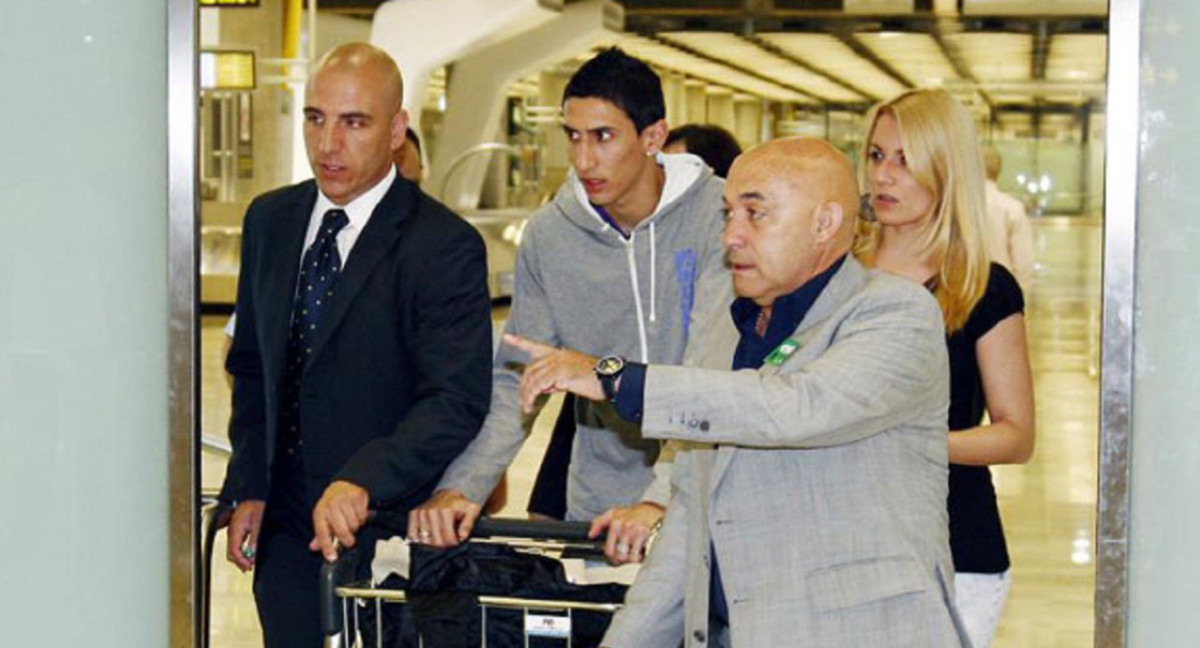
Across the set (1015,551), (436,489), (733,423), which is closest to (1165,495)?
(733,423)

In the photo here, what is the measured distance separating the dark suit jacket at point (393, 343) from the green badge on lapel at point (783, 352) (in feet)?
2.77

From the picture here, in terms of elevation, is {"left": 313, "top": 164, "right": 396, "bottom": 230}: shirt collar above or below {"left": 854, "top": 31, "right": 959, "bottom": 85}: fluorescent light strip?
below

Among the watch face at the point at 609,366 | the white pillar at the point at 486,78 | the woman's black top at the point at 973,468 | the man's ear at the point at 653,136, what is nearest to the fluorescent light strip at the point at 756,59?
the white pillar at the point at 486,78

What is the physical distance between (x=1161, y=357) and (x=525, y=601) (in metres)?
1.11

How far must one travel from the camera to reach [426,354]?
3420 millimetres

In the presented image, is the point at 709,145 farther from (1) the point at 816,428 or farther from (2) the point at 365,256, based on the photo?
(1) the point at 816,428

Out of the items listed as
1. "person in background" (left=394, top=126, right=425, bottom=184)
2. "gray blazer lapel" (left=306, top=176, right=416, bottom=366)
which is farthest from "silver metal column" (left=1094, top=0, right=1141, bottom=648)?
"person in background" (left=394, top=126, right=425, bottom=184)

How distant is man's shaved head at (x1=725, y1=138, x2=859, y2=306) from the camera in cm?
266

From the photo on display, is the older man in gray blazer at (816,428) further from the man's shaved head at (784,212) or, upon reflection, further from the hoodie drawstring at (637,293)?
the hoodie drawstring at (637,293)

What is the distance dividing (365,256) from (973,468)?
1.24 m

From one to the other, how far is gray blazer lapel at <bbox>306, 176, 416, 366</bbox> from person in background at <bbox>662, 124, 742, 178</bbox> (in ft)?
6.67

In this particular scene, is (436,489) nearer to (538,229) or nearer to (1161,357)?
(538,229)

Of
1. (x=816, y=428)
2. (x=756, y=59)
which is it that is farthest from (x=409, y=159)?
(x=756, y=59)

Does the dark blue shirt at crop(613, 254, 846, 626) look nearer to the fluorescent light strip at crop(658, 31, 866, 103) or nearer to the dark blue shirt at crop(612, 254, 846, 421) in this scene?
the dark blue shirt at crop(612, 254, 846, 421)
